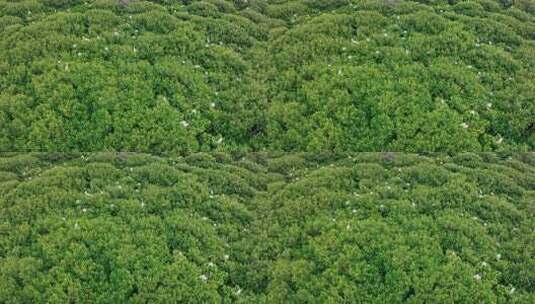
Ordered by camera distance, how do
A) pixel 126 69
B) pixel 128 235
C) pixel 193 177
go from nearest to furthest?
pixel 128 235
pixel 193 177
pixel 126 69

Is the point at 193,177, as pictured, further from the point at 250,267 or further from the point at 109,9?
the point at 109,9

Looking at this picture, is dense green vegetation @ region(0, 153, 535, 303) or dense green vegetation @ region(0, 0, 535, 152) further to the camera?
dense green vegetation @ region(0, 0, 535, 152)

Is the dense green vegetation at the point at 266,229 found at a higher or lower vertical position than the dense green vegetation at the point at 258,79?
lower

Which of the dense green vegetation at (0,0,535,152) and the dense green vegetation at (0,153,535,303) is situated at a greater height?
the dense green vegetation at (0,0,535,152)

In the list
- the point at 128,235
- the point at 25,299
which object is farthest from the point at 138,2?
the point at 25,299

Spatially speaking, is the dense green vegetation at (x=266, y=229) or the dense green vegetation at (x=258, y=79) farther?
the dense green vegetation at (x=258, y=79)
